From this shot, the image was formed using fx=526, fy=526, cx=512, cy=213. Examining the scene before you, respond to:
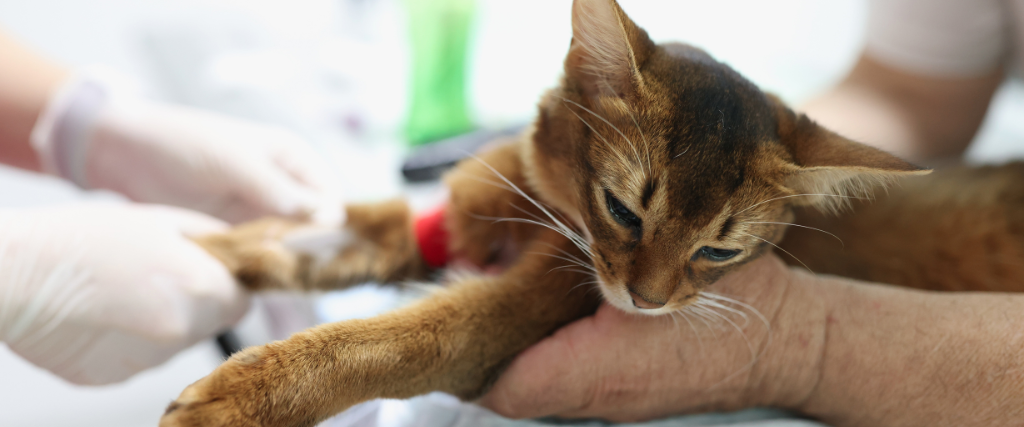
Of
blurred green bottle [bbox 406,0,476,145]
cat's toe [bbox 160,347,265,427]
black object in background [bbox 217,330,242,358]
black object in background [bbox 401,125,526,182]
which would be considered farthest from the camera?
blurred green bottle [bbox 406,0,476,145]

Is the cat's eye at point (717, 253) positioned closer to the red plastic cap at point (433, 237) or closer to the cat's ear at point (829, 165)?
the cat's ear at point (829, 165)

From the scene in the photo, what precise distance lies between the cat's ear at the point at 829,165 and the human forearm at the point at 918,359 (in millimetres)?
194

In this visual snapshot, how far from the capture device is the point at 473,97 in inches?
90.9

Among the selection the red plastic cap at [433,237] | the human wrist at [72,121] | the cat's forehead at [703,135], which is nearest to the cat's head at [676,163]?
the cat's forehead at [703,135]

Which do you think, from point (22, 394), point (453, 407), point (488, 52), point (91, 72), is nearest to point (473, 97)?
point (488, 52)

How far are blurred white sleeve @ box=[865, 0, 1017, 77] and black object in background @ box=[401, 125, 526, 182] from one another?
3.49 feet

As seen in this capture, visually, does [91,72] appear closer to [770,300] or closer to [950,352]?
[770,300]

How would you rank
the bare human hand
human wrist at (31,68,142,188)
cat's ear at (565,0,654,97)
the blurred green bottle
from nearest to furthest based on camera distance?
cat's ear at (565,0,654,97), the bare human hand, human wrist at (31,68,142,188), the blurred green bottle

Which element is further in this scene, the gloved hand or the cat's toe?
the gloved hand

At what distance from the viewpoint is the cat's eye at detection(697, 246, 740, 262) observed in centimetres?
83

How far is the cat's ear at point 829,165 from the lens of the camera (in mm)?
733

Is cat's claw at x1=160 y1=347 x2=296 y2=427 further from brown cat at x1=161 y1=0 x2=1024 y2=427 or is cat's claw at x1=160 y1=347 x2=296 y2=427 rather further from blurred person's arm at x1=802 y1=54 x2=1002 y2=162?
blurred person's arm at x1=802 y1=54 x2=1002 y2=162

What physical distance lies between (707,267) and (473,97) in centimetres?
165

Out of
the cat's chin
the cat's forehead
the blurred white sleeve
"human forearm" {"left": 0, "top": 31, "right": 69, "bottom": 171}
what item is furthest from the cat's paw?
the blurred white sleeve
